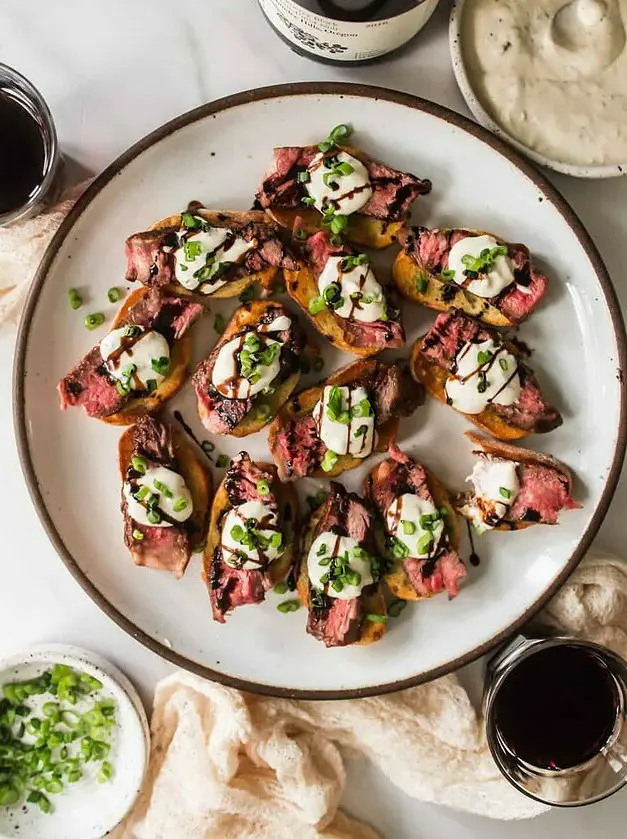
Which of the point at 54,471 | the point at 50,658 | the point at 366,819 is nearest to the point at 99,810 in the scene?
the point at 50,658

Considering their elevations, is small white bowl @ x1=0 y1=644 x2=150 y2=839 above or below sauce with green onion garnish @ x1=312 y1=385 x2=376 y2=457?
below

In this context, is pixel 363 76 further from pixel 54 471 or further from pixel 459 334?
pixel 54 471

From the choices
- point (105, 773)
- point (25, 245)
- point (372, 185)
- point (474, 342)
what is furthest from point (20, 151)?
point (105, 773)

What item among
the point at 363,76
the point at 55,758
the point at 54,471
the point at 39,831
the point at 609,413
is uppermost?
the point at 363,76

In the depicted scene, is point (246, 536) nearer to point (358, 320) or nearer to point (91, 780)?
point (358, 320)

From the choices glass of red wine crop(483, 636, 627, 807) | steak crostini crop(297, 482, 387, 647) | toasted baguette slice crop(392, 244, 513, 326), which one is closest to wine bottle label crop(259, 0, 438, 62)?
toasted baguette slice crop(392, 244, 513, 326)

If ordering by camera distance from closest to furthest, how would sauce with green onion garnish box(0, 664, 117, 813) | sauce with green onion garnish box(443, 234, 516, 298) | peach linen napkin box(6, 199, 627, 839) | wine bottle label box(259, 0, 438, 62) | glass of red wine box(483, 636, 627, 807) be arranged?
1. wine bottle label box(259, 0, 438, 62)
2. sauce with green onion garnish box(443, 234, 516, 298)
3. glass of red wine box(483, 636, 627, 807)
4. peach linen napkin box(6, 199, 627, 839)
5. sauce with green onion garnish box(0, 664, 117, 813)

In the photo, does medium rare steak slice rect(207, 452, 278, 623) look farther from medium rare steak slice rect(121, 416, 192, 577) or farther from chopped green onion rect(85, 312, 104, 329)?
chopped green onion rect(85, 312, 104, 329)
